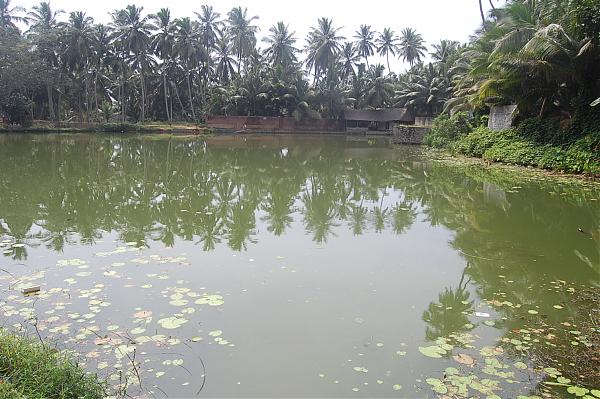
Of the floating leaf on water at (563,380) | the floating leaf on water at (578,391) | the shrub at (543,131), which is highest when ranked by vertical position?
the shrub at (543,131)

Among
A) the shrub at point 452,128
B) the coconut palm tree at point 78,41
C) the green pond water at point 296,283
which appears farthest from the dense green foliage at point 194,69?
the green pond water at point 296,283

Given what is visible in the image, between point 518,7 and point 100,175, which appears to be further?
point 518,7

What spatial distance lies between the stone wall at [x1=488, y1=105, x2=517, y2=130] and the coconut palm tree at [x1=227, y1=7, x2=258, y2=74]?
33309 mm

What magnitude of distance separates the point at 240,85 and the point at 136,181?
37.8 m

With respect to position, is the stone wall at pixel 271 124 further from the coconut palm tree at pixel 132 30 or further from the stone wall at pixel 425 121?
the stone wall at pixel 425 121

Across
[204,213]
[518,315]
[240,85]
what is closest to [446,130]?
[204,213]

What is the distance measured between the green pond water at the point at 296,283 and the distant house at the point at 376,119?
3554cm

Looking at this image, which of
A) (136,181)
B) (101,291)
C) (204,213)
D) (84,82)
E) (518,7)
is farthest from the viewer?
(84,82)

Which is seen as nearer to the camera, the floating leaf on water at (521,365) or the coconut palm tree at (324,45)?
the floating leaf on water at (521,365)

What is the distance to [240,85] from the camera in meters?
49.6

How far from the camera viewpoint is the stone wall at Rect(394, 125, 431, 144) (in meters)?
32.6

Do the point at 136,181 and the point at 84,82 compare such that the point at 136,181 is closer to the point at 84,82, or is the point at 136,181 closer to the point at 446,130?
the point at 446,130

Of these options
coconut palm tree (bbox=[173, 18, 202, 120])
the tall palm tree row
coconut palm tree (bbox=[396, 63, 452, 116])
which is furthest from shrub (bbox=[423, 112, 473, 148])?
coconut palm tree (bbox=[173, 18, 202, 120])

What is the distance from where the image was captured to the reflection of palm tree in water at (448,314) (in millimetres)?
4470
